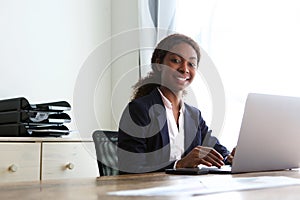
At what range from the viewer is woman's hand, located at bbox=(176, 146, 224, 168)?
5.11 feet

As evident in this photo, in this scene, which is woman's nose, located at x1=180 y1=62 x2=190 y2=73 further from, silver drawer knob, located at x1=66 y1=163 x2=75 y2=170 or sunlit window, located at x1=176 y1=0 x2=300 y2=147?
silver drawer knob, located at x1=66 y1=163 x2=75 y2=170

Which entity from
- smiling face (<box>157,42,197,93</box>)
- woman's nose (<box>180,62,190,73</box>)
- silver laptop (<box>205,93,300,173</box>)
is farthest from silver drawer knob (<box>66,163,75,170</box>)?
silver laptop (<box>205,93,300,173</box>)

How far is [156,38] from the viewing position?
2.95m

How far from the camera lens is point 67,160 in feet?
7.69

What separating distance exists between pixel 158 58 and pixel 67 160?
76 centimetres

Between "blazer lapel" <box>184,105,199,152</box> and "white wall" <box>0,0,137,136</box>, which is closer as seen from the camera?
"blazer lapel" <box>184,105,199,152</box>

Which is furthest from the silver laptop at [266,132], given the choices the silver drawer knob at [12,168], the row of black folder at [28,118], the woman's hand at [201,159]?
the row of black folder at [28,118]

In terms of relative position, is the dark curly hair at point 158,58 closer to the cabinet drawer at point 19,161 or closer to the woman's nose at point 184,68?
the woman's nose at point 184,68

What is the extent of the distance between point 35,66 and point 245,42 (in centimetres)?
134

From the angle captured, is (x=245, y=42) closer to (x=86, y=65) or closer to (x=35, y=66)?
(x=86, y=65)

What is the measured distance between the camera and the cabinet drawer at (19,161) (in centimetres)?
203

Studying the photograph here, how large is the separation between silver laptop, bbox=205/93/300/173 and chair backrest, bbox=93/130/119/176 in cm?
57

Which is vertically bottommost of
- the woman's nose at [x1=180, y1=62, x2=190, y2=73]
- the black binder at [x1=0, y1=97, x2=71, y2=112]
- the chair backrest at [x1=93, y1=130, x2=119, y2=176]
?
the chair backrest at [x1=93, y1=130, x2=119, y2=176]

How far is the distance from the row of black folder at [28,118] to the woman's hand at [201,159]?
0.98 metres
